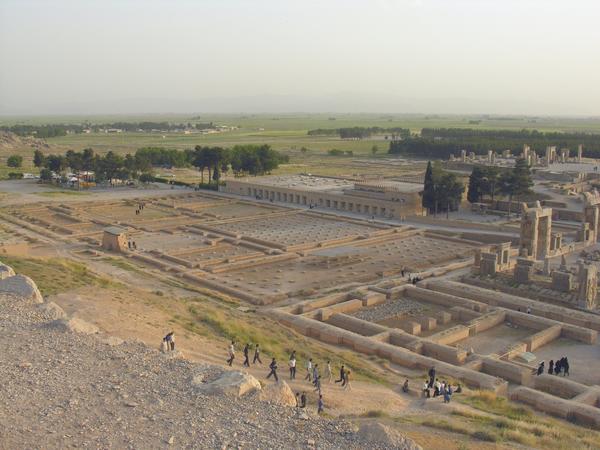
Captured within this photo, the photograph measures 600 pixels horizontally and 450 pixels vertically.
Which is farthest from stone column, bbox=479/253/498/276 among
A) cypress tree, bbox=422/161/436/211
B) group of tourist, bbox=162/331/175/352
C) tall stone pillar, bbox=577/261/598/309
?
group of tourist, bbox=162/331/175/352

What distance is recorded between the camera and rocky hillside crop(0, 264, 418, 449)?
9.84 meters

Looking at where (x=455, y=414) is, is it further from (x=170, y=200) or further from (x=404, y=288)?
(x=170, y=200)

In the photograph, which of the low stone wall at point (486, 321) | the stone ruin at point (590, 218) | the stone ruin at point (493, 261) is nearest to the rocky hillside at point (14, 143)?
the stone ruin at point (590, 218)

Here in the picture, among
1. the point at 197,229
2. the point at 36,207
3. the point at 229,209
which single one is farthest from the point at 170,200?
the point at 197,229

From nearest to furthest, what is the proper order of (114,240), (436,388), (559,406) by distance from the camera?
(436,388) < (559,406) < (114,240)

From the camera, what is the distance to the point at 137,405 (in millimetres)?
10938

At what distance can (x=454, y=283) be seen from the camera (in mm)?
28688

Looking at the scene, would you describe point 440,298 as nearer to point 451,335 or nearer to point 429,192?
point 451,335

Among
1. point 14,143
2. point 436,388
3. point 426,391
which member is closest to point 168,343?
point 426,391

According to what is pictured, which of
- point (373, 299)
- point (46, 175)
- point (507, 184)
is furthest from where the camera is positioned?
point (46, 175)

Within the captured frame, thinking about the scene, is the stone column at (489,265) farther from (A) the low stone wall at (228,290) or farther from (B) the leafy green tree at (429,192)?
(B) the leafy green tree at (429,192)

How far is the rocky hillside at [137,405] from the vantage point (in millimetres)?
9836

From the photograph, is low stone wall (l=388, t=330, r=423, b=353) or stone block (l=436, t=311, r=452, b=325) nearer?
low stone wall (l=388, t=330, r=423, b=353)

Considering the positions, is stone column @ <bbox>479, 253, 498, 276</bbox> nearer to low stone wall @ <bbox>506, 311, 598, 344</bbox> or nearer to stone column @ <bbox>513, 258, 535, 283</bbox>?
stone column @ <bbox>513, 258, 535, 283</bbox>
